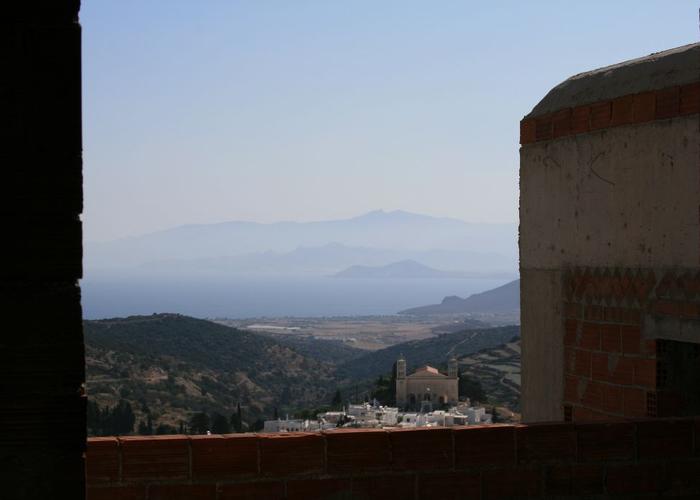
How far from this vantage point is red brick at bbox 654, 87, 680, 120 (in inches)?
209

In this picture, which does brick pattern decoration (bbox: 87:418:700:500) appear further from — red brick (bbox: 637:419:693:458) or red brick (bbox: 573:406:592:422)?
red brick (bbox: 573:406:592:422)

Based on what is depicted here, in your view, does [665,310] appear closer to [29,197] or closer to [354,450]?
[354,450]

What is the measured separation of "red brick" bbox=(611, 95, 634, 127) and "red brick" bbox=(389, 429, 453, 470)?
2211 millimetres

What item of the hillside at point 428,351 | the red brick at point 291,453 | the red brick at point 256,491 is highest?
the red brick at point 291,453

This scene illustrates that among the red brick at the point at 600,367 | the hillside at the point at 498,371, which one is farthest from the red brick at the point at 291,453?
the hillside at the point at 498,371

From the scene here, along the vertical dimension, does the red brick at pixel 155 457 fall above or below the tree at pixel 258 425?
above

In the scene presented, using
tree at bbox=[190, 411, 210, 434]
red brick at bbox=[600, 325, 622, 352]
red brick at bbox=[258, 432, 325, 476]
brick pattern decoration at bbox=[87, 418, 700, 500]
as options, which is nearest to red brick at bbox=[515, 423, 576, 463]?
brick pattern decoration at bbox=[87, 418, 700, 500]

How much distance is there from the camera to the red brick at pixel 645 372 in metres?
5.38

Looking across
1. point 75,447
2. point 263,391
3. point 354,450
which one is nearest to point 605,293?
point 354,450

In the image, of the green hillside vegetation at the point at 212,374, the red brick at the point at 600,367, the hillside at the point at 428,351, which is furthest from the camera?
the hillside at the point at 428,351

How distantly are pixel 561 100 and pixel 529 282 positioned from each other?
1202mm

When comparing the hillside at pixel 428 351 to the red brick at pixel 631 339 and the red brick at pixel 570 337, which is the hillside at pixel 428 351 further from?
the red brick at pixel 631 339

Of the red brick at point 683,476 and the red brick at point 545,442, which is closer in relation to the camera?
the red brick at point 545,442

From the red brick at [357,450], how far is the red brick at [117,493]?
0.78m
